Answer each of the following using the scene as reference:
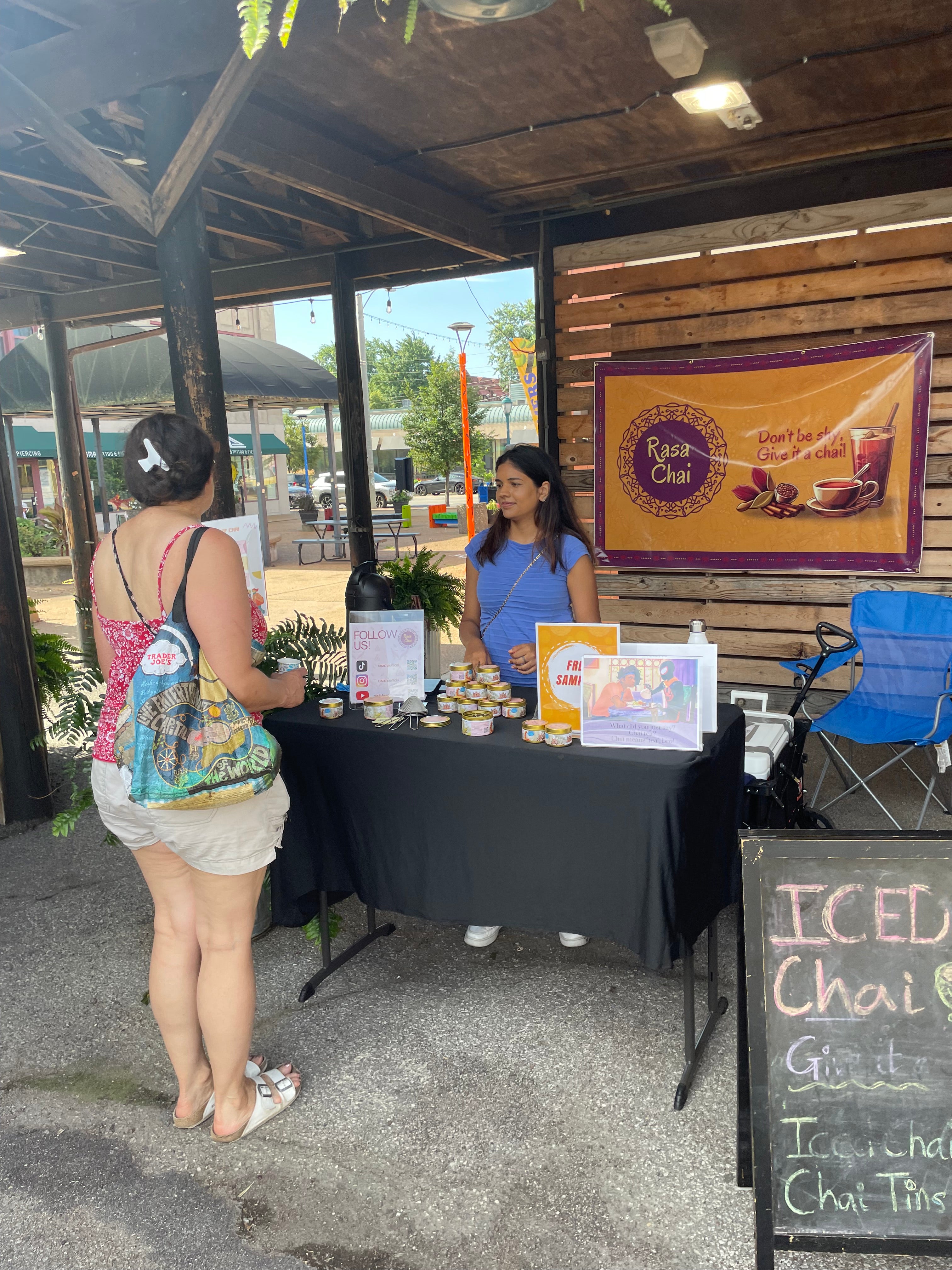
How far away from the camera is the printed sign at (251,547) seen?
2.76 metres

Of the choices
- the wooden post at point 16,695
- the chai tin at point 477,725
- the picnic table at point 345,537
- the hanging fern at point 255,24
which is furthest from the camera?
the picnic table at point 345,537

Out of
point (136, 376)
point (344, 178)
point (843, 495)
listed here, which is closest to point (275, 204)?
point (344, 178)

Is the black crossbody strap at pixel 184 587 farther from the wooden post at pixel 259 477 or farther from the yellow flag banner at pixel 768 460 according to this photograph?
the wooden post at pixel 259 477

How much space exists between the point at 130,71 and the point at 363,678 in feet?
6.72

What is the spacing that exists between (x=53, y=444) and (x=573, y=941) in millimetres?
21332

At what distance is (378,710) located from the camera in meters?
2.60

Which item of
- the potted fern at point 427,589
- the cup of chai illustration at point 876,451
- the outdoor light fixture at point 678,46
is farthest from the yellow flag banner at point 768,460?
the outdoor light fixture at point 678,46

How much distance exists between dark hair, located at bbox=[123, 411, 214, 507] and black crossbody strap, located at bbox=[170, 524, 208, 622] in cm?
16

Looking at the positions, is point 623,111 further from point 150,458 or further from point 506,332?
point 506,332

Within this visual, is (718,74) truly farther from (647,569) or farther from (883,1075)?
(883,1075)

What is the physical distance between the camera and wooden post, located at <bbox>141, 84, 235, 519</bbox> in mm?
2922

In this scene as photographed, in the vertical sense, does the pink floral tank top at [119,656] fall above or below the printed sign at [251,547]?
below

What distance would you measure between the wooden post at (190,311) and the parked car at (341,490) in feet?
64.4

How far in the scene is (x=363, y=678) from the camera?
109 inches
